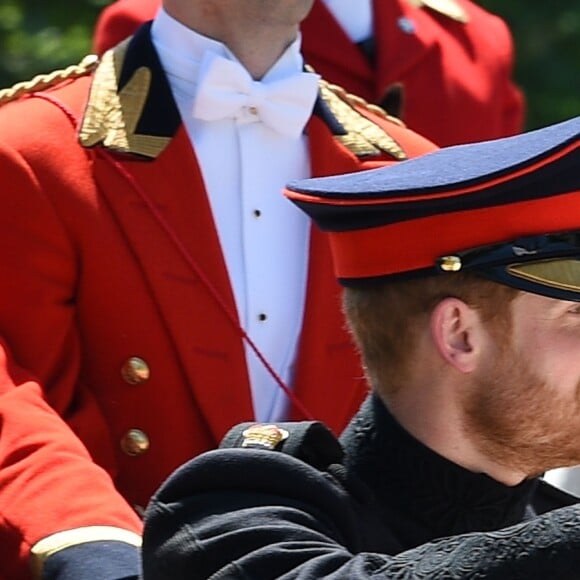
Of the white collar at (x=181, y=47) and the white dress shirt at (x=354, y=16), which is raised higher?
the white collar at (x=181, y=47)

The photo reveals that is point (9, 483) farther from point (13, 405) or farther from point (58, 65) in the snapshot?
point (58, 65)

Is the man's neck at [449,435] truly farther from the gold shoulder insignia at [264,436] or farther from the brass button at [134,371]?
the brass button at [134,371]

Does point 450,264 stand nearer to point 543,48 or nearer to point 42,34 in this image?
point 42,34

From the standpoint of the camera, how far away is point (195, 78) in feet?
9.55

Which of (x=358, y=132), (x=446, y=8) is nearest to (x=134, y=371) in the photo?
(x=358, y=132)

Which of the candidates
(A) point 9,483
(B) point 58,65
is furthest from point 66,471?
(B) point 58,65

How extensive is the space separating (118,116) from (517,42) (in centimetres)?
343

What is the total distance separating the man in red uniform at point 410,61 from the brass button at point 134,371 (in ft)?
3.86

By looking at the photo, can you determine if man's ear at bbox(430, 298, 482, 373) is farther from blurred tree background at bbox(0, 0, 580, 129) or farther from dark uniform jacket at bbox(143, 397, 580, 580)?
blurred tree background at bbox(0, 0, 580, 129)

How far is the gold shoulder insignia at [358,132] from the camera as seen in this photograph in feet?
9.93

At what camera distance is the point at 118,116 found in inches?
113

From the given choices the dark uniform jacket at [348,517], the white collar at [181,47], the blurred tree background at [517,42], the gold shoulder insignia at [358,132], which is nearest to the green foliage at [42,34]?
the blurred tree background at [517,42]

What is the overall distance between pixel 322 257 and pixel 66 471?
54 centimetres

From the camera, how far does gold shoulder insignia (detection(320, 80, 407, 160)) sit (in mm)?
3025
